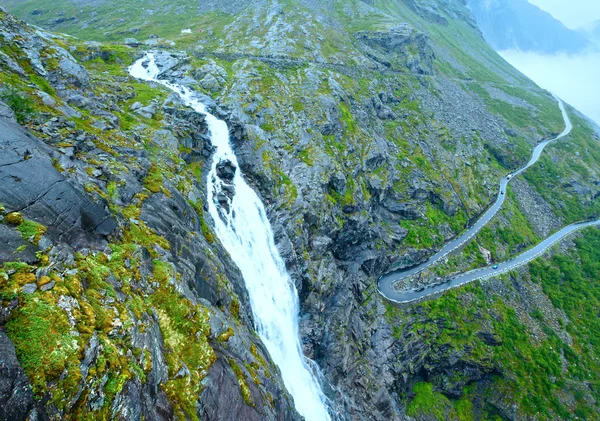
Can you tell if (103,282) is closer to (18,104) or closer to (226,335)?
(226,335)

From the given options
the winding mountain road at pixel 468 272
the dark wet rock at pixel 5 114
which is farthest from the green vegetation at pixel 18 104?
the winding mountain road at pixel 468 272

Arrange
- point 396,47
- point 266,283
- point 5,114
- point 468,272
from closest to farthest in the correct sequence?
point 5,114 → point 266,283 → point 468,272 → point 396,47

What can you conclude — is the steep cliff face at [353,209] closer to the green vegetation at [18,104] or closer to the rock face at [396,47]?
the rock face at [396,47]

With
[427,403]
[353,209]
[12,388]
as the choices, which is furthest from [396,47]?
[12,388]

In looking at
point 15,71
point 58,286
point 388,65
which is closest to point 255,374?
point 58,286

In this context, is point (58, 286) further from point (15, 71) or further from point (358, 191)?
point (358, 191)

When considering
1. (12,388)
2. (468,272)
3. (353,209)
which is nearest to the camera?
(12,388)

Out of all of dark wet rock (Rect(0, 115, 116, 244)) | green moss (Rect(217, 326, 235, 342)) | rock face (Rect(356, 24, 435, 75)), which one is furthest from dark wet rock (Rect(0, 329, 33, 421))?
rock face (Rect(356, 24, 435, 75))
